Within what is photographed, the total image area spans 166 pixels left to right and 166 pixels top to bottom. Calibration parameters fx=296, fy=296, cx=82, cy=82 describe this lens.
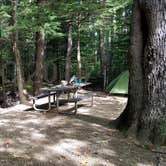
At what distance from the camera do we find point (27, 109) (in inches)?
319

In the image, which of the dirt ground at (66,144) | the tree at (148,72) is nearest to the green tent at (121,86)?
the dirt ground at (66,144)

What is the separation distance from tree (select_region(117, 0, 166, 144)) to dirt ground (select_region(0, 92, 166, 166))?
0.40 meters

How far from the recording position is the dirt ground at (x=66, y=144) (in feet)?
13.5

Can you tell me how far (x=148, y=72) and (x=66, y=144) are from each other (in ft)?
6.15

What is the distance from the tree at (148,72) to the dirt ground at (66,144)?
396mm

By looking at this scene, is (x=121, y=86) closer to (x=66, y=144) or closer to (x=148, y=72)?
(x=148, y=72)

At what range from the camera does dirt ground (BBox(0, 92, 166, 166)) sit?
410 centimetres

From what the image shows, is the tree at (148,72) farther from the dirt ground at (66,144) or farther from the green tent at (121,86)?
the green tent at (121,86)

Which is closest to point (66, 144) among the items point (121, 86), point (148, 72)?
point (148, 72)

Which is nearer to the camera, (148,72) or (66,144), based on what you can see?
(66,144)

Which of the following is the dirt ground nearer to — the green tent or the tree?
the tree

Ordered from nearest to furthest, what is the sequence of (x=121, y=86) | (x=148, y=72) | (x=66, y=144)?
1. (x=66, y=144)
2. (x=148, y=72)
3. (x=121, y=86)

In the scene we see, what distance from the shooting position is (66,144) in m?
4.72

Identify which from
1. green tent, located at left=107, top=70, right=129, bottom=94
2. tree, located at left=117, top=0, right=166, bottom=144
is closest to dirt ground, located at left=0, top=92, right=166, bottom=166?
tree, located at left=117, top=0, right=166, bottom=144
